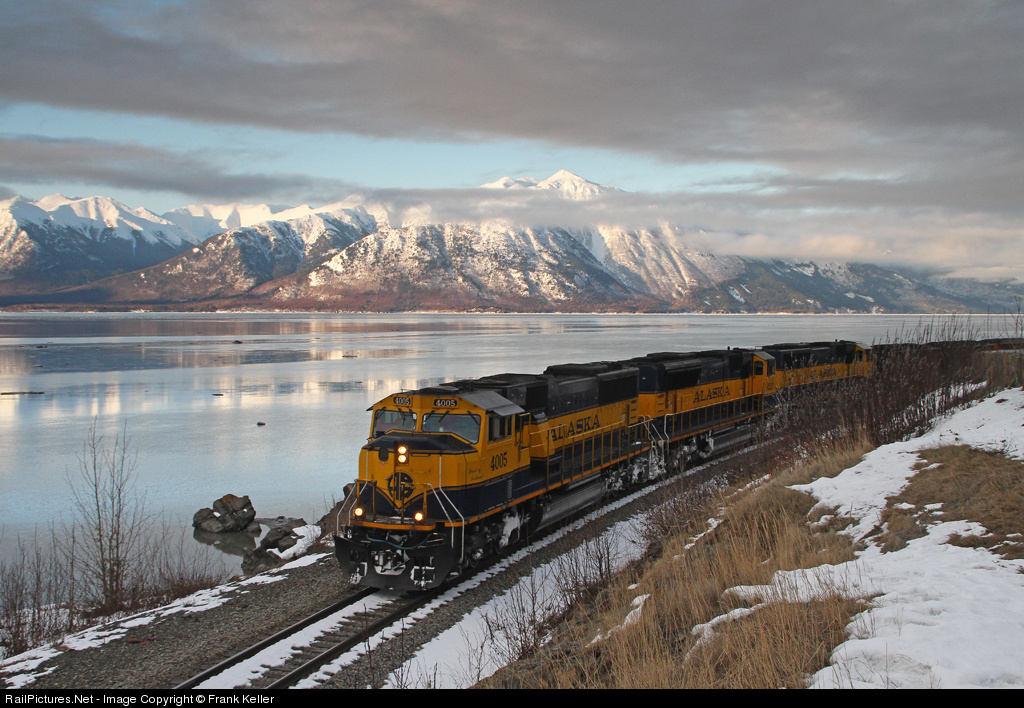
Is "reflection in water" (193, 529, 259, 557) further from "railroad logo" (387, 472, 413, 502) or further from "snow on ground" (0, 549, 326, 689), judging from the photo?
"railroad logo" (387, 472, 413, 502)

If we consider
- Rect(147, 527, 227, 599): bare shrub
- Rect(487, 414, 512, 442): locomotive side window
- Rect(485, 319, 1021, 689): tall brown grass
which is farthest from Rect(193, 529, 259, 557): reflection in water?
Rect(485, 319, 1021, 689): tall brown grass

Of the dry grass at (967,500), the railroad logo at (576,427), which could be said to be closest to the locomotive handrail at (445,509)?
the railroad logo at (576,427)

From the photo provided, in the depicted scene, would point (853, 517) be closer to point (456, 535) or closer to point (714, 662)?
point (714, 662)

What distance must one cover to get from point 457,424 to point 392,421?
1538 mm

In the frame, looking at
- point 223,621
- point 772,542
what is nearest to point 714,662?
point 772,542

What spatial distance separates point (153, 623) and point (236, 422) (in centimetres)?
3275

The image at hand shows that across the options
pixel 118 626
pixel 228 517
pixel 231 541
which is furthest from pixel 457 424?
pixel 228 517

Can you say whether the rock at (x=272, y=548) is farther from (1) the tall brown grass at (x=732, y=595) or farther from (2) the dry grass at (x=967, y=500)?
(2) the dry grass at (x=967, y=500)

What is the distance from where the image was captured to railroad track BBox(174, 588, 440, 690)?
416 inches

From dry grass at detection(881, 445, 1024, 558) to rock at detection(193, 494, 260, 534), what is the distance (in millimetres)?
20762

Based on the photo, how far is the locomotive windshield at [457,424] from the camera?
14.9 meters

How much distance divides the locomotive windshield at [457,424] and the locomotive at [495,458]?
0.02 metres

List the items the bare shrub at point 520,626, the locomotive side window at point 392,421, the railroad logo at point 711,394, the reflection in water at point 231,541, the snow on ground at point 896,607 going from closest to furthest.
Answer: the snow on ground at point 896,607
the bare shrub at point 520,626
the locomotive side window at point 392,421
the reflection in water at point 231,541
the railroad logo at point 711,394

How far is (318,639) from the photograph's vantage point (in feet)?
38.8
